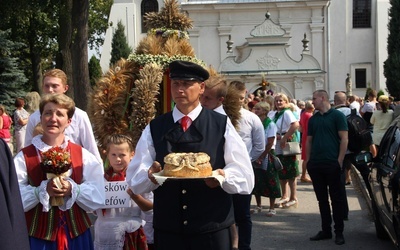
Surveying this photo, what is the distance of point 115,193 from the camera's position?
530 centimetres

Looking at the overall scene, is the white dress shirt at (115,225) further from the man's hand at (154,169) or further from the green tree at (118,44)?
the green tree at (118,44)

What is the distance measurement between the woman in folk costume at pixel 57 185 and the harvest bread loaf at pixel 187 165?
Result: 86 cm

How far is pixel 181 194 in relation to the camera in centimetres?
413

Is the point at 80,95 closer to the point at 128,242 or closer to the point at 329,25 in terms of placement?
the point at 128,242

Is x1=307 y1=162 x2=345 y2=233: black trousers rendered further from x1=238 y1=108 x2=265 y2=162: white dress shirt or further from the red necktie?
the red necktie

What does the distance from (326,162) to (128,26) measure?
1711 inches

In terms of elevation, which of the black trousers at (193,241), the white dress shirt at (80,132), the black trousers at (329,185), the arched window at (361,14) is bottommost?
the black trousers at (329,185)

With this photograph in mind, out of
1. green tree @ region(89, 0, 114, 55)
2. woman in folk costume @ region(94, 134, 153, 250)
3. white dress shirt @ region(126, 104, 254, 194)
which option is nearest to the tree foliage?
green tree @ region(89, 0, 114, 55)

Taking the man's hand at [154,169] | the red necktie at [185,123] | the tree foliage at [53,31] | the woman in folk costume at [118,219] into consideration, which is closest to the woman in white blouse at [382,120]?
the tree foliage at [53,31]

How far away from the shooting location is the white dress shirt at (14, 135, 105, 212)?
432cm

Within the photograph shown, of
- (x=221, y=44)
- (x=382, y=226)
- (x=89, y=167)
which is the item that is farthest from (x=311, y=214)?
(x=221, y=44)

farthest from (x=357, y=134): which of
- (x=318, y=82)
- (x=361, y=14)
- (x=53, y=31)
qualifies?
(x=361, y=14)

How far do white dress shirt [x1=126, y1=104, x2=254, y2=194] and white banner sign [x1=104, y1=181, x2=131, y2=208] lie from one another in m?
1.03

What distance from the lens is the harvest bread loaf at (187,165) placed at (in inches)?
152
